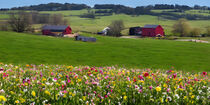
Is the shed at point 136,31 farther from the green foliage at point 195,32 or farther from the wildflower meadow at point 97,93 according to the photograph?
the wildflower meadow at point 97,93

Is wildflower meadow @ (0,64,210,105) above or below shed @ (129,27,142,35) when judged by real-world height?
above

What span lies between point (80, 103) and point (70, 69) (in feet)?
16.5

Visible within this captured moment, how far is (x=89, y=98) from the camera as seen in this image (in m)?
8.30

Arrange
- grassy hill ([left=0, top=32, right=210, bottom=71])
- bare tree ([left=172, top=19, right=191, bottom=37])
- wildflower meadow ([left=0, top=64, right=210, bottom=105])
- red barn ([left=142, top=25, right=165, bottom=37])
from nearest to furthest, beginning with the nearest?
wildflower meadow ([left=0, top=64, right=210, bottom=105]), grassy hill ([left=0, top=32, right=210, bottom=71]), bare tree ([left=172, top=19, right=191, bottom=37]), red barn ([left=142, top=25, right=165, bottom=37])

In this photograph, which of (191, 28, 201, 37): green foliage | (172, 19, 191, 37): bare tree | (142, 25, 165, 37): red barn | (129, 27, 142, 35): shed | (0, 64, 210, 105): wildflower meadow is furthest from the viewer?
(129, 27, 142, 35): shed

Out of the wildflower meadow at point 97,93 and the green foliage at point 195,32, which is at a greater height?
the wildflower meadow at point 97,93

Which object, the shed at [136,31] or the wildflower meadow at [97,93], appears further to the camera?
the shed at [136,31]

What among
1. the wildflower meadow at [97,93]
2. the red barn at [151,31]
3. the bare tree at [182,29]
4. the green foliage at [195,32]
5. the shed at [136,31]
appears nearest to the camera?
the wildflower meadow at [97,93]

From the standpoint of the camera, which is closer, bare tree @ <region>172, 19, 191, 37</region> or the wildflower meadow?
the wildflower meadow

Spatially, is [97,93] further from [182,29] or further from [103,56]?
[182,29]

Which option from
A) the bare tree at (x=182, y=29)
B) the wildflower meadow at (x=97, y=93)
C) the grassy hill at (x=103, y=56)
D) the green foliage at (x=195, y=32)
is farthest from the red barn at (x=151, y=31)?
the wildflower meadow at (x=97, y=93)

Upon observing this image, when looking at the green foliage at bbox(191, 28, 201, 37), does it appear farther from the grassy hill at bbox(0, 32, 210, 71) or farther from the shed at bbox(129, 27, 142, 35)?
the grassy hill at bbox(0, 32, 210, 71)

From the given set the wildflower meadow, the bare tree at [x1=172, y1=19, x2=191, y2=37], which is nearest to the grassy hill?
the wildflower meadow

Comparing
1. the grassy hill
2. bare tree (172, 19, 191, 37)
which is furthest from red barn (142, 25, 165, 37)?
the grassy hill
